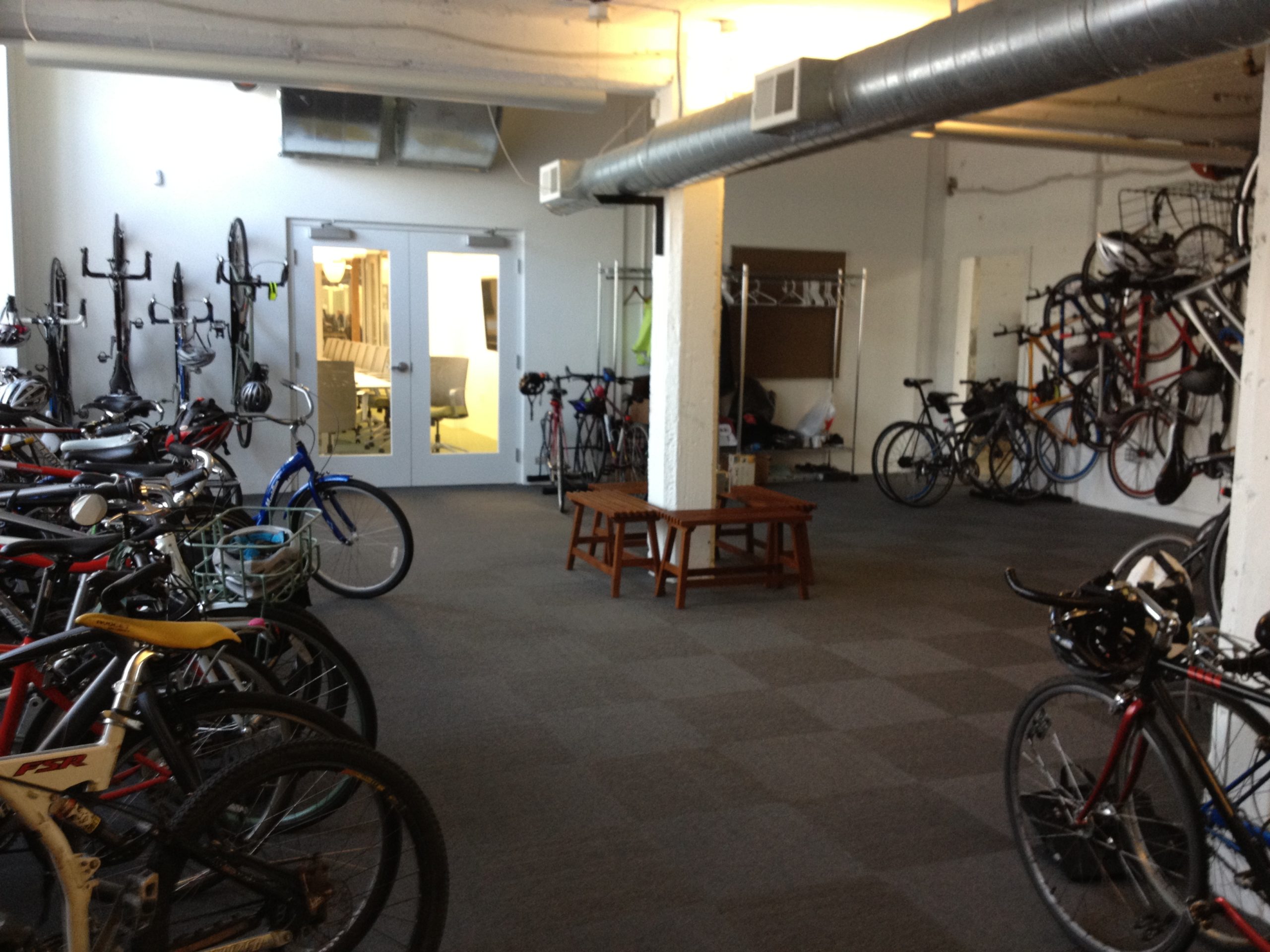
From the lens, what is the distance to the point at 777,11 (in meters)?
5.34

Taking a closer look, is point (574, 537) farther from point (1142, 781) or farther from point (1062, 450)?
point (1062, 450)

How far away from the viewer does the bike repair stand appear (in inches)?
298

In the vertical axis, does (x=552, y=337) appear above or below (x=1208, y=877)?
above

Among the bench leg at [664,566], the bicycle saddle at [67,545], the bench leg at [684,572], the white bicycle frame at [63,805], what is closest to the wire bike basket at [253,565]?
the bicycle saddle at [67,545]

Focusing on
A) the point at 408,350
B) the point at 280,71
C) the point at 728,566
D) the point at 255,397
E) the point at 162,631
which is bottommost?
the point at 728,566

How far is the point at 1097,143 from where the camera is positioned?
19.8 ft

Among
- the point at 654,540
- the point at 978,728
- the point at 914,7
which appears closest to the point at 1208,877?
the point at 978,728

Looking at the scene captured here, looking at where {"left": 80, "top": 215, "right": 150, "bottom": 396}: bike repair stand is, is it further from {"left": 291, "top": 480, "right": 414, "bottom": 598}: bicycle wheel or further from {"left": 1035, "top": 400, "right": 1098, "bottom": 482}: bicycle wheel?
{"left": 1035, "top": 400, "right": 1098, "bottom": 482}: bicycle wheel

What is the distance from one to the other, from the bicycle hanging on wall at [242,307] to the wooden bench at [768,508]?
11.5ft

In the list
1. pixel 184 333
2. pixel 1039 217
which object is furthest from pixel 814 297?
pixel 184 333

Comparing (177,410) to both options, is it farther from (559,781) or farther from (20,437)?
(559,781)

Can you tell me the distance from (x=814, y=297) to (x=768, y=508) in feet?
15.1

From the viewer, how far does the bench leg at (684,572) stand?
5.28 metres

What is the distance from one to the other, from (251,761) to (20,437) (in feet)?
12.8
